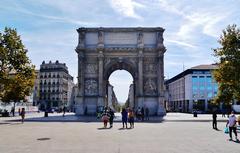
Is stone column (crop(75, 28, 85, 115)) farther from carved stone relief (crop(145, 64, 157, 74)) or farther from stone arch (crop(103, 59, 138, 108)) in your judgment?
carved stone relief (crop(145, 64, 157, 74))

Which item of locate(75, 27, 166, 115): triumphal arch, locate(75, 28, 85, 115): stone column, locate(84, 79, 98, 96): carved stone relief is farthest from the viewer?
locate(84, 79, 98, 96): carved stone relief

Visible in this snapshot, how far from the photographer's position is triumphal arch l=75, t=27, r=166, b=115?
5822 cm

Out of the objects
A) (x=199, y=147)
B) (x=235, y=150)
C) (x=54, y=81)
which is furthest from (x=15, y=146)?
(x=54, y=81)

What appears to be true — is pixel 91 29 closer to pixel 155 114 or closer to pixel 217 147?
pixel 155 114

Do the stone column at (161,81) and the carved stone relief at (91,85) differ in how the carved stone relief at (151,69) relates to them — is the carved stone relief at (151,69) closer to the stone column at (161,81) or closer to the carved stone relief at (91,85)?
the stone column at (161,81)

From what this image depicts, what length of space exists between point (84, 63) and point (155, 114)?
14955 millimetres

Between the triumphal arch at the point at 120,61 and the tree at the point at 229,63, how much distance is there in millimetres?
20911

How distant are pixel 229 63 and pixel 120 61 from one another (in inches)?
1030

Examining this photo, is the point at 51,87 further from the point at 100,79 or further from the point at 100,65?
the point at 100,79

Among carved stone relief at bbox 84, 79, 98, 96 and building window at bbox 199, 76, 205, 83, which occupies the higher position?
building window at bbox 199, 76, 205, 83

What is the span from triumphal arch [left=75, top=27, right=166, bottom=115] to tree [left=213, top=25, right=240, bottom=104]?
68.6ft

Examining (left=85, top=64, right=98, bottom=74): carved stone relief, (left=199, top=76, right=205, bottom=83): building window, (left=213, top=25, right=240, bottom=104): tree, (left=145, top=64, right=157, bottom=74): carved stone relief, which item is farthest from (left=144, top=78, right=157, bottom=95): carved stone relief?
(left=199, top=76, right=205, bottom=83): building window

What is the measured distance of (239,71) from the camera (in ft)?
112

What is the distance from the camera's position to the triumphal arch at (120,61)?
58.2 meters
